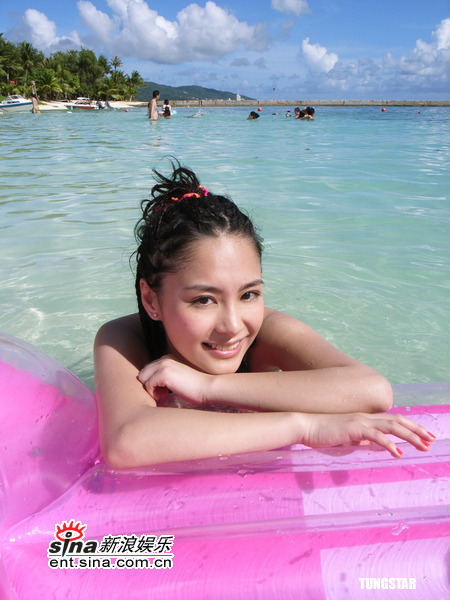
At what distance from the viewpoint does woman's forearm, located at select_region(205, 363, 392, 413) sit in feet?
4.77

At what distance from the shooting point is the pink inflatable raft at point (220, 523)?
1.09m

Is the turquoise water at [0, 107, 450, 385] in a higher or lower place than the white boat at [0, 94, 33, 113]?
higher

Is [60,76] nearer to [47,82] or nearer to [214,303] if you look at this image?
[47,82]

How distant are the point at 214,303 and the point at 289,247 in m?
3.00

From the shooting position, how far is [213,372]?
1589mm

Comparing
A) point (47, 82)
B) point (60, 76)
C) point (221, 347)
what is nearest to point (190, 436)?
point (221, 347)

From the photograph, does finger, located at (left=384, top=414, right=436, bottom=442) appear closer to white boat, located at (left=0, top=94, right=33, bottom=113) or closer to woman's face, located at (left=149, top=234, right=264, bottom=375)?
woman's face, located at (left=149, top=234, right=264, bottom=375)

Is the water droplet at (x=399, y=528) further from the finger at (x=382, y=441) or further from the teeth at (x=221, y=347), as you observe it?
the teeth at (x=221, y=347)

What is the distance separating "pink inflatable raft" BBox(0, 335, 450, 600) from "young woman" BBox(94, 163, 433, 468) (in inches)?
2.4

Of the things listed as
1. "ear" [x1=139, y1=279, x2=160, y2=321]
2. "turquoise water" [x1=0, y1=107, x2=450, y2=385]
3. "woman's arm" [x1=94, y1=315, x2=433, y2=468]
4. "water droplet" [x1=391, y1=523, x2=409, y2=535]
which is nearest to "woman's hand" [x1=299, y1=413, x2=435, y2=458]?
"woman's arm" [x1=94, y1=315, x2=433, y2=468]

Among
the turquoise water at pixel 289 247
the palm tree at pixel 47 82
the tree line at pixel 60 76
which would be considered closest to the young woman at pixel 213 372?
the turquoise water at pixel 289 247

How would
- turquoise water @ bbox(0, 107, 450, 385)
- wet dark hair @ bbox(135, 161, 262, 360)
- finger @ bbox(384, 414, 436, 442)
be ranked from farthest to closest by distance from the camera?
turquoise water @ bbox(0, 107, 450, 385) < wet dark hair @ bbox(135, 161, 262, 360) < finger @ bbox(384, 414, 436, 442)

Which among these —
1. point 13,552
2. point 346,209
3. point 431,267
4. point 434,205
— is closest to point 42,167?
point 346,209

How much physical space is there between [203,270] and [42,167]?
7472 mm
